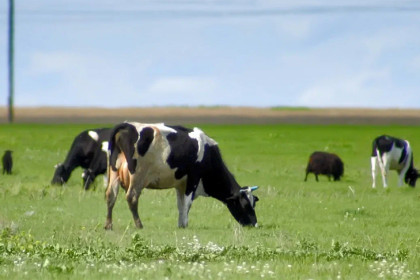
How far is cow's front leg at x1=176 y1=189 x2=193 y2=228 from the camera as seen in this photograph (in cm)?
1841

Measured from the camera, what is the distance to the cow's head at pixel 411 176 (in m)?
34.4

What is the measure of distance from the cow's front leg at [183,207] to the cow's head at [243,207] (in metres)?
1.10

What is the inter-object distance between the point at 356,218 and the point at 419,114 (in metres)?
70.5

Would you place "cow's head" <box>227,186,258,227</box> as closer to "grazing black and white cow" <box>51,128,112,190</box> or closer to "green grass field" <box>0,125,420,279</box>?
"green grass field" <box>0,125,420,279</box>

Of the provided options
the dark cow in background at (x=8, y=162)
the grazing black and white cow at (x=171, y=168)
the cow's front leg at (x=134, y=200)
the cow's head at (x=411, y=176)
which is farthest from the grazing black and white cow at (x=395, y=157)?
the cow's front leg at (x=134, y=200)

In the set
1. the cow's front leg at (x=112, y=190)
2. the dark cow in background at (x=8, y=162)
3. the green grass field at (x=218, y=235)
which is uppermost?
the cow's front leg at (x=112, y=190)

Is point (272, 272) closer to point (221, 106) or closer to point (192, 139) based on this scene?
point (192, 139)

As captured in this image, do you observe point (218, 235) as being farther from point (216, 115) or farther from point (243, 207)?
point (216, 115)

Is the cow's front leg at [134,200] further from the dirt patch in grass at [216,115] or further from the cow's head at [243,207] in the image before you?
the dirt patch in grass at [216,115]

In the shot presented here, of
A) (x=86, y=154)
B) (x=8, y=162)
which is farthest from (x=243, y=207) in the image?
(x=8, y=162)

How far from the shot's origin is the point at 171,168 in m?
18.7

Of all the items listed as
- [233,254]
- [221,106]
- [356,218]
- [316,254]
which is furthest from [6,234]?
[221,106]

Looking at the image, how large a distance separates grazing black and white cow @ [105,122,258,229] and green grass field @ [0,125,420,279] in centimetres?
45

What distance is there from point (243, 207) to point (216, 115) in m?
66.3
